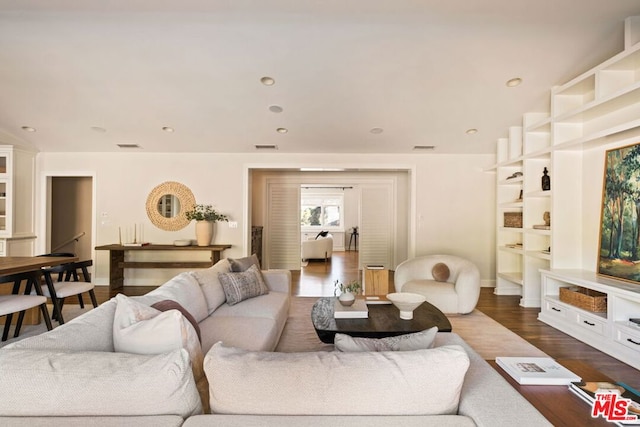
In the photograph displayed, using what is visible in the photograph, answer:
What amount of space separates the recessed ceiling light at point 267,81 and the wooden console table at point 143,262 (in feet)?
9.19

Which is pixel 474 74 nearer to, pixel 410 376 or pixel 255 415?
pixel 410 376

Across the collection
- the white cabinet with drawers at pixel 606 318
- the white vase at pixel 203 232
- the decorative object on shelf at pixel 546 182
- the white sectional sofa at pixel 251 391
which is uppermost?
the decorative object on shelf at pixel 546 182

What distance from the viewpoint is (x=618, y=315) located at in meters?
2.96

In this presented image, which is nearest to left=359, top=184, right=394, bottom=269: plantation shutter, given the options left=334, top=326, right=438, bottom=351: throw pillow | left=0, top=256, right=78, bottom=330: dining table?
left=0, top=256, right=78, bottom=330: dining table

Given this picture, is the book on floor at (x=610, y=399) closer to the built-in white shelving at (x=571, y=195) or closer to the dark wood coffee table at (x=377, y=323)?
the dark wood coffee table at (x=377, y=323)

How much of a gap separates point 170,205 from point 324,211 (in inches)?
274

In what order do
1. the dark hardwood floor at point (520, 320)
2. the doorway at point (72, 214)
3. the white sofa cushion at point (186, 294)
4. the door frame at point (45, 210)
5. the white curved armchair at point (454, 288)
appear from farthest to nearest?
the doorway at point (72, 214), the door frame at point (45, 210), the white curved armchair at point (454, 288), the dark hardwood floor at point (520, 320), the white sofa cushion at point (186, 294)

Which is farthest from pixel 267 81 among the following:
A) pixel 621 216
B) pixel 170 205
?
pixel 621 216

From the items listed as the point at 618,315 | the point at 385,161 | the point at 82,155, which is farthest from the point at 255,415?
the point at 82,155

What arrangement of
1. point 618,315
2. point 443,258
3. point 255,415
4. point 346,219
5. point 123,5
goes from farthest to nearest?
point 346,219, point 443,258, point 618,315, point 123,5, point 255,415

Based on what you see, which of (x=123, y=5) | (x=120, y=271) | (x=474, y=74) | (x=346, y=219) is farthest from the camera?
(x=346, y=219)

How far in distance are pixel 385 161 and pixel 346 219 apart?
6.39m

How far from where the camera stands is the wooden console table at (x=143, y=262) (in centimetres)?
539

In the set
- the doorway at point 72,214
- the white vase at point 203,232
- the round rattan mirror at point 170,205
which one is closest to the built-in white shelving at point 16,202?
the doorway at point 72,214
